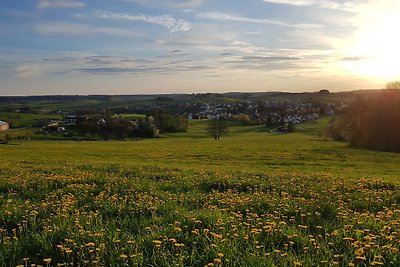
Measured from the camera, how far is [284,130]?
129375 millimetres

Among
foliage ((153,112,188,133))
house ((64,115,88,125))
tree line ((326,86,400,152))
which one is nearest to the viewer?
tree line ((326,86,400,152))

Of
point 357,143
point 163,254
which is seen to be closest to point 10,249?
point 163,254

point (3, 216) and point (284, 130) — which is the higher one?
point (3, 216)

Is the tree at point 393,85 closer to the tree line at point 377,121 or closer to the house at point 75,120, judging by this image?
the tree line at point 377,121

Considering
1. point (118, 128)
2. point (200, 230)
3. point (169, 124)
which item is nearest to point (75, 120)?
point (118, 128)

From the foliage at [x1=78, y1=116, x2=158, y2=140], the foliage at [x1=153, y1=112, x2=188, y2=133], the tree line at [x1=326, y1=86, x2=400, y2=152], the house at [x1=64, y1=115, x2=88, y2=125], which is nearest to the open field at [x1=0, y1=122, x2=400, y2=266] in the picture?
the tree line at [x1=326, y1=86, x2=400, y2=152]

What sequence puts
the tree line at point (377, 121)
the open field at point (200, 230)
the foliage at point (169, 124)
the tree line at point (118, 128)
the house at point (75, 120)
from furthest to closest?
the house at point (75, 120) < the foliage at point (169, 124) < the tree line at point (118, 128) < the tree line at point (377, 121) < the open field at point (200, 230)

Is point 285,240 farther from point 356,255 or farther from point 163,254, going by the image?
point 163,254

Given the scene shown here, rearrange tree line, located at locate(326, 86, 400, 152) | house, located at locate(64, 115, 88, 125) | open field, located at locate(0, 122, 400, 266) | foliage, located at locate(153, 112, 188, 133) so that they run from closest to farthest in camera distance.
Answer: open field, located at locate(0, 122, 400, 266)
tree line, located at locate(326, 86, 400, 152)
foliage, located at locate(153, 112, 188, 133)
house, located at locate(64, 115, 88, 125)

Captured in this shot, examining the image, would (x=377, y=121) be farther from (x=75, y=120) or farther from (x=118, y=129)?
(x=75, y=120)

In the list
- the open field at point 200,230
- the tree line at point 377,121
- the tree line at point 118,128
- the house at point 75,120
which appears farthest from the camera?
the house at point 75,120

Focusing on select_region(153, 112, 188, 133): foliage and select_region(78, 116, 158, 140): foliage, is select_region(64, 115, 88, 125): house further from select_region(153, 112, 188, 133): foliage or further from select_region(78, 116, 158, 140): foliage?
select_region(153, 112, 188, 133): foliage

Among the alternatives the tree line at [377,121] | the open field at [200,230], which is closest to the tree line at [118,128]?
the tree line at [377,121]

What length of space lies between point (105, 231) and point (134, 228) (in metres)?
0.66
